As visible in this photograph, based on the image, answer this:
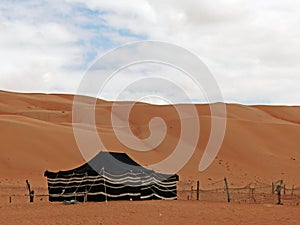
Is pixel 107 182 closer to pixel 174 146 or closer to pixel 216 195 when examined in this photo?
pixel 216 195

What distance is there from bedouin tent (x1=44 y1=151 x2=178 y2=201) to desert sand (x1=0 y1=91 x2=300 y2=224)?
1.15 meters

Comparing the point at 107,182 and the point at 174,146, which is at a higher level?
the point at 174,146

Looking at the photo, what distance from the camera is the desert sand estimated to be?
17.1 metres

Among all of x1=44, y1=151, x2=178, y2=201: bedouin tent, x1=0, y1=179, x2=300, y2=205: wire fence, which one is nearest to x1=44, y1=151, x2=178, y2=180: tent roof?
x1=44, y1=151, x2=178, y2=201: bedouin tent

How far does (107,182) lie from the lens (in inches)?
835

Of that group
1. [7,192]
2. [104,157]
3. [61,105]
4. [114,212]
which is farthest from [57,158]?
[61,105]

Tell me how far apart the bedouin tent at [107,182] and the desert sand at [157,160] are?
115 cm

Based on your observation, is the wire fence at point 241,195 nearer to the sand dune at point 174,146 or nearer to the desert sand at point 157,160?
the desert sand at point 157,160

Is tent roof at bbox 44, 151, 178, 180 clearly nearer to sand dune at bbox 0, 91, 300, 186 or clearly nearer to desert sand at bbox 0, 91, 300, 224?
desert sand at bbox 0, 91, 300, 224

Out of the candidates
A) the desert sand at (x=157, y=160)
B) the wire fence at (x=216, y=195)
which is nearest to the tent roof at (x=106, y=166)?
the desert sand at (x=157, y=160)

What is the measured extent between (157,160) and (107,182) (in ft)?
54.5

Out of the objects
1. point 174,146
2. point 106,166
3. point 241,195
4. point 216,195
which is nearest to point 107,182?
point 106,166

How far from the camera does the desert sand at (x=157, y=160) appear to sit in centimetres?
1709

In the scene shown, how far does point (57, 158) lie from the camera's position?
3550 cm
